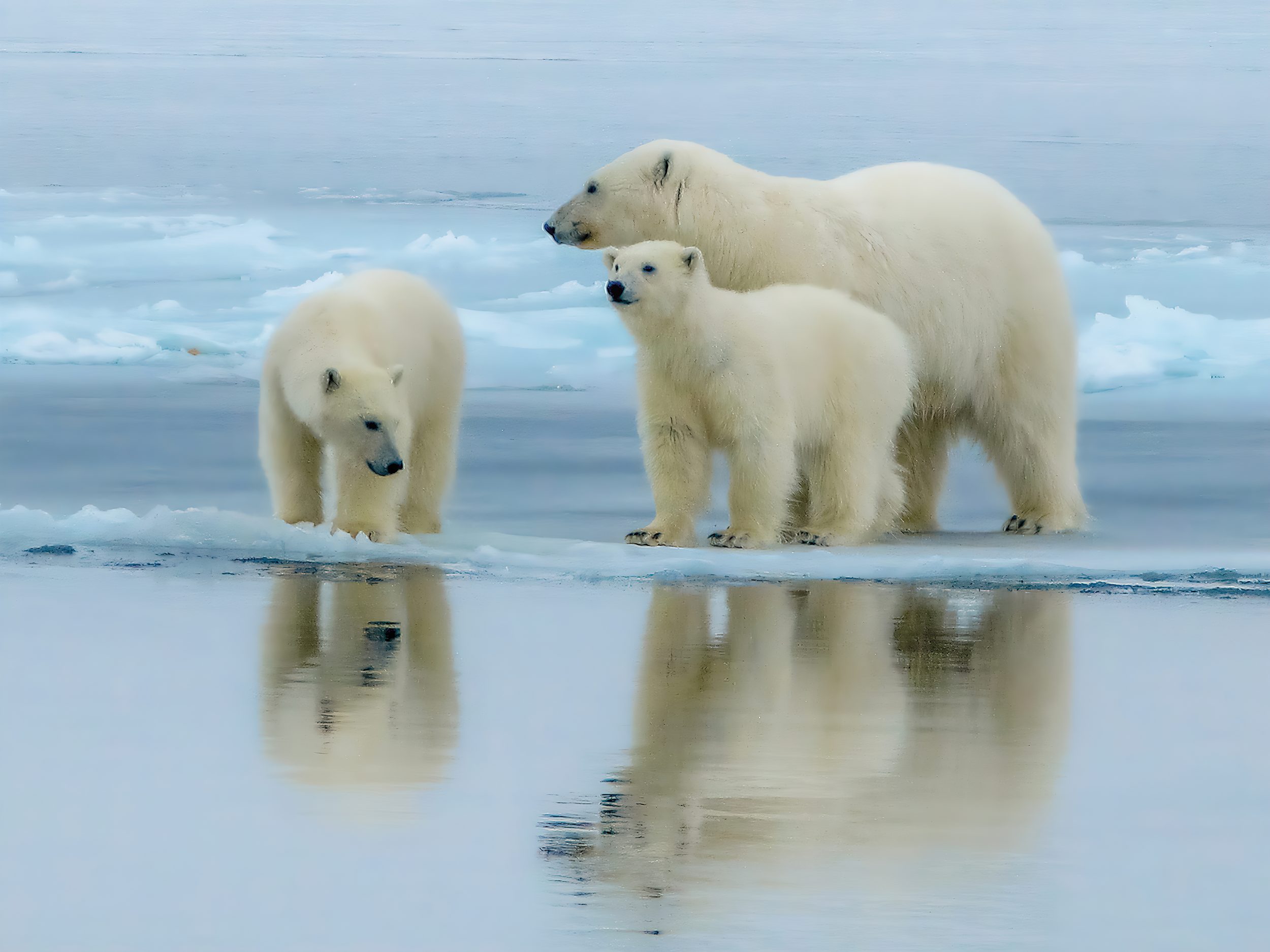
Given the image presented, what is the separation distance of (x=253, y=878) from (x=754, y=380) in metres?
3.67

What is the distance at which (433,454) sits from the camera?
6879 mm

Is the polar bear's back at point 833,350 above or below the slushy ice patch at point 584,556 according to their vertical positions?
above

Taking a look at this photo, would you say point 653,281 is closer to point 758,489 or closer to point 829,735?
point 758,489

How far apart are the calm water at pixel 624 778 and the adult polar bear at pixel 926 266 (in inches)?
91.6

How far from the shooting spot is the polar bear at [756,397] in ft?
20.4

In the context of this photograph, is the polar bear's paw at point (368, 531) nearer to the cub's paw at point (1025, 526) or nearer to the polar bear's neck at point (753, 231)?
the polar bear's neck at point (753, 231)

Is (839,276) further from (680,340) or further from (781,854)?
(781,854)

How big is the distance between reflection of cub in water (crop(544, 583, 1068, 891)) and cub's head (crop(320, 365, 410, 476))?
1250 millimetres

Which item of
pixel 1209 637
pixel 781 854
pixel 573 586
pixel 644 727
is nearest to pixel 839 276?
pixel 573 586

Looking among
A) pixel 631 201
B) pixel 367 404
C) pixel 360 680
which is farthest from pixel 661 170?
pixel 360 680

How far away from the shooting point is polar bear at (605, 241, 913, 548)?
6227mm

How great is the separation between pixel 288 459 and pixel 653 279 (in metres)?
1.24

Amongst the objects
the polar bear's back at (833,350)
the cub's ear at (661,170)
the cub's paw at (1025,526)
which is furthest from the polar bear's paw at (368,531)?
the cub's paw at (1025,526)

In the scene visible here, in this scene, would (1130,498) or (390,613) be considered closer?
(390,613)
